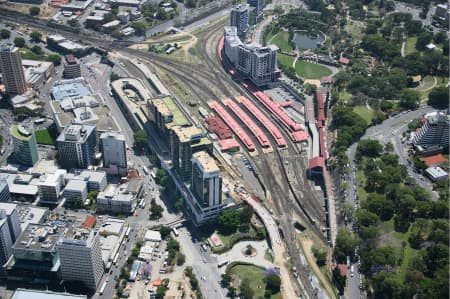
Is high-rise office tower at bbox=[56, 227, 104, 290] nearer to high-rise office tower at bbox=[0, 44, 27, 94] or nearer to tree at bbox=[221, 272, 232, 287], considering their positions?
tree at bbox=[221, 272, 232, 287]

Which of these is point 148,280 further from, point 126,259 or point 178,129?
point 178,129

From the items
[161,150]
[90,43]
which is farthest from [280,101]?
[90,43]

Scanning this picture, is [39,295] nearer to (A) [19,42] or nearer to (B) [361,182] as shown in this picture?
(B) [361,182]

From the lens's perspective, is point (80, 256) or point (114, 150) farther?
point (114, 150)

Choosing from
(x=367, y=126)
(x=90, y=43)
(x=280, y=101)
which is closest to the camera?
(x=367, y=126)

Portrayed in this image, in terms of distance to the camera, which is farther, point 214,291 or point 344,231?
point 344,231

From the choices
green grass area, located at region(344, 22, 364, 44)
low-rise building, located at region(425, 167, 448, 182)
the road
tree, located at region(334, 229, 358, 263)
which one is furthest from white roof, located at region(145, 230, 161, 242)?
green grass area, located at region(344, 22, 364, 44)

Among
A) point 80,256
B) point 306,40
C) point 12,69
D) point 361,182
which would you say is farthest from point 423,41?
point 80,256

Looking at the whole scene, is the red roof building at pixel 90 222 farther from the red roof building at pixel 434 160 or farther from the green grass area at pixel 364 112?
the red roof building at pixel 434 160
